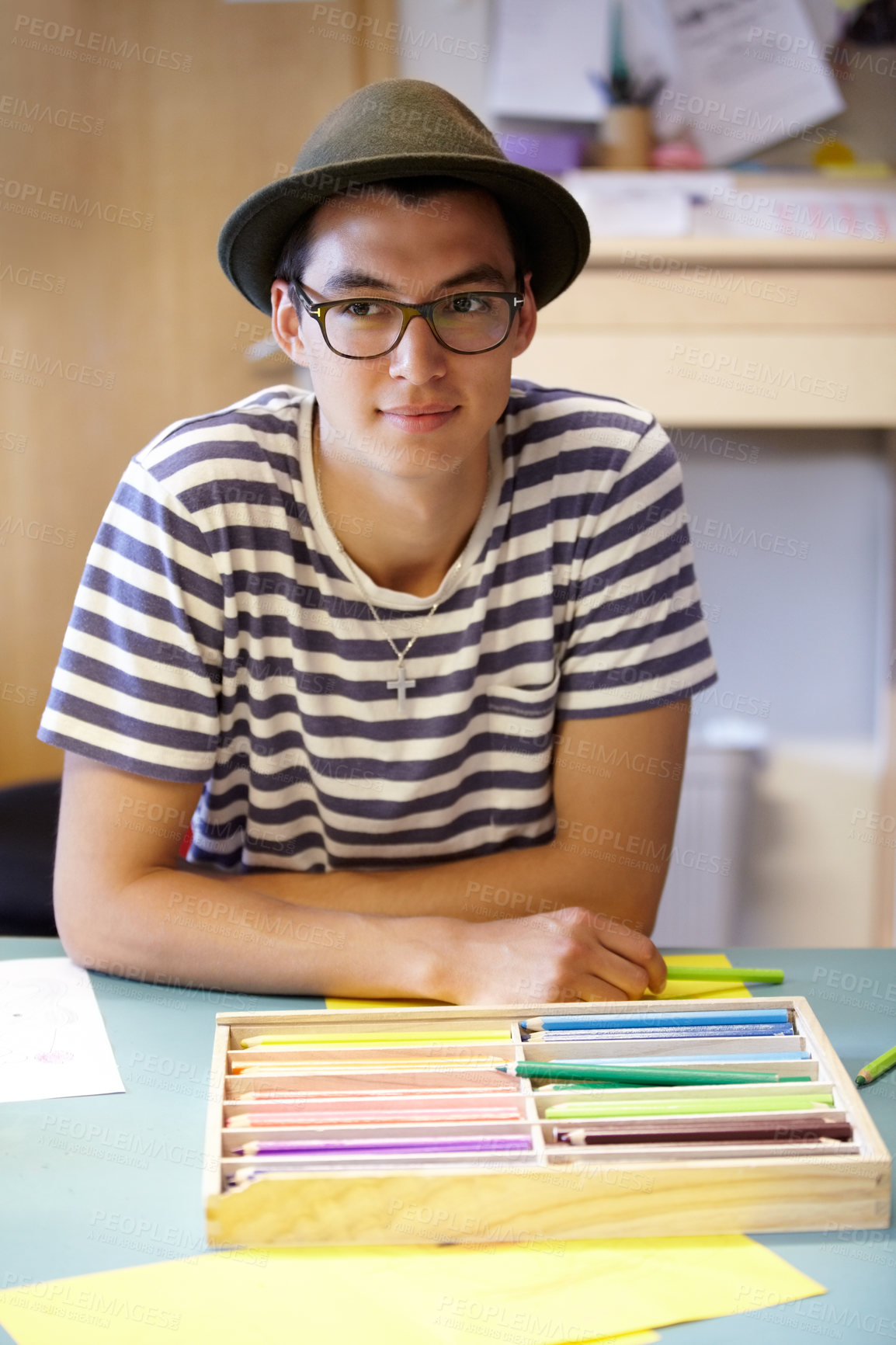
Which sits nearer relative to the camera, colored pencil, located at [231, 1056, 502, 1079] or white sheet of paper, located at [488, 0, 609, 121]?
colored pencil, located at [231, 1056, 502, 1079]

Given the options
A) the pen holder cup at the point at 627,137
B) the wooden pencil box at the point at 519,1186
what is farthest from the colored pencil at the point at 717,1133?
the pen holder cup at the point at 627,137

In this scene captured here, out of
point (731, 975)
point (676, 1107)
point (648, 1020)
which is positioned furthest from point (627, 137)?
point (676, 1107)

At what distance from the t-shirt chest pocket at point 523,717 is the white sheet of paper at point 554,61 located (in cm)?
141

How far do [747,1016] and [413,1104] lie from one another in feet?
0.87

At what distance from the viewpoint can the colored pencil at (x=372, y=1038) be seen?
0.89 m

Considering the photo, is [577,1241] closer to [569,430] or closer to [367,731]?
[367,731]

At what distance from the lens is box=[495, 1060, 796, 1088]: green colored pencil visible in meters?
0.83

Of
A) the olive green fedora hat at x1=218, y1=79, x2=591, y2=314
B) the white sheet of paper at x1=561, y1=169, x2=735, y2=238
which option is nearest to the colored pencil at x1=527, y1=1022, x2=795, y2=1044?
the olive green fedora hat at x1=218, y1=79, x2=591, y2=314

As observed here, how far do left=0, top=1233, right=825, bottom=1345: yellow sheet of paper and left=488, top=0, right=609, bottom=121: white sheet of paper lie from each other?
2050 mm

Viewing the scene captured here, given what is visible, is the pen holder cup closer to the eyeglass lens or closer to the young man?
the young man

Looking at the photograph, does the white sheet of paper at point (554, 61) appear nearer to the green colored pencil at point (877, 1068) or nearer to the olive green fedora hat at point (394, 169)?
the olive green fedora hat at point (394, 169)

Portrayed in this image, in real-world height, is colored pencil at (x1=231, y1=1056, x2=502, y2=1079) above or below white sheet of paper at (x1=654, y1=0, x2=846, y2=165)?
below

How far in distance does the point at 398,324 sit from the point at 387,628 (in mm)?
299

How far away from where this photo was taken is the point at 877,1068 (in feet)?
3.03
